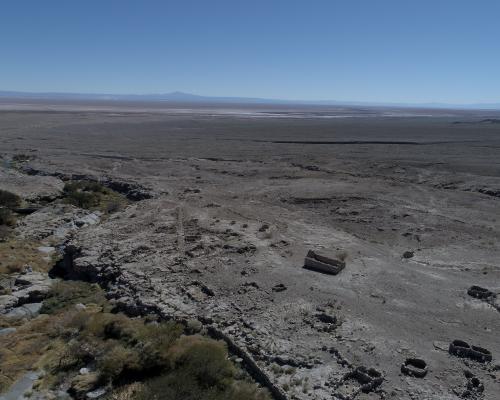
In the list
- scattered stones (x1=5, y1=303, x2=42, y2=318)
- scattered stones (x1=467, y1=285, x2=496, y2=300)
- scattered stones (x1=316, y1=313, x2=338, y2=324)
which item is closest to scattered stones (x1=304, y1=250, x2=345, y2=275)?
scattered stones (x1=316, y1=313, x2=338, y2=324)

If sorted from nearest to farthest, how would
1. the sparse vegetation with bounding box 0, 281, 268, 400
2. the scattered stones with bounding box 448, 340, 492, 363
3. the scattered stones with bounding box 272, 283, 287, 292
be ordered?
the sparse vegetation with bounding box 0, 281, 268, 400 < the scattered stones with bounding box 448, 340, 492, 363 < the scattered stones with bounding box 272, 283, 287, 292

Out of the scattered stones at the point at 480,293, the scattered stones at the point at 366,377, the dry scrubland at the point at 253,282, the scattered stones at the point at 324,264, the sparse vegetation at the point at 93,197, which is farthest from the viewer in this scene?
the sparse vegetation at the point at 93,197

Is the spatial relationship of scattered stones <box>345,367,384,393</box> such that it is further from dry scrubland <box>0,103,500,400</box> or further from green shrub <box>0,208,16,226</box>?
green shrub <box>0,208,16,226</box>

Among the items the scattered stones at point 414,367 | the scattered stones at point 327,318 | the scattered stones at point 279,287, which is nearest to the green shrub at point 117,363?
the scattered stones at point 327,318

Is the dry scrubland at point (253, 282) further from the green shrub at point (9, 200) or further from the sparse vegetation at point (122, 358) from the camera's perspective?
the green shrub at point (9, 200)

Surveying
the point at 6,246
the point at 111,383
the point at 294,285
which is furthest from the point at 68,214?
the point at 111,383
